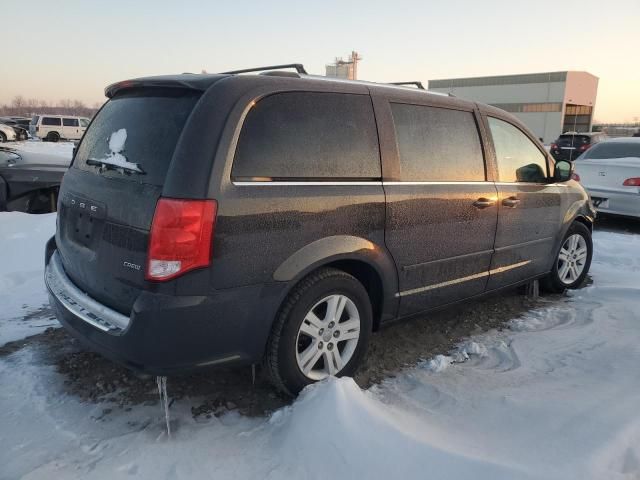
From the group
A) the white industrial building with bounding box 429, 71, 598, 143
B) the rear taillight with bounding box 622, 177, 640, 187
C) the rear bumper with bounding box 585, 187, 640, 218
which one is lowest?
the rear bumper with bounding box 585, 187, 640, 218

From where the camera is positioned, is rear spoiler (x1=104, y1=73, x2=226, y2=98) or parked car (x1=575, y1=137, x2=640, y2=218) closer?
rear spoiler (x1=104, y1=73, x2=226, y2=98)

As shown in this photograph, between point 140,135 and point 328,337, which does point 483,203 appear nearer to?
point 328,337

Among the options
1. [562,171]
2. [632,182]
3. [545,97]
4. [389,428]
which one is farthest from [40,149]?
[545,97]

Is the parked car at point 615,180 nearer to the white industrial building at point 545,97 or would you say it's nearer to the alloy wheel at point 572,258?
the alloy wheel at point 572,258

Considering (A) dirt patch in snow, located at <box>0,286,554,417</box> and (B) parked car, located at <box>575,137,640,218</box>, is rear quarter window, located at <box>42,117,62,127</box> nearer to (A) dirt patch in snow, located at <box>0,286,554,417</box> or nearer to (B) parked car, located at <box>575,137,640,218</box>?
(B) parked car, located at <box>575,137,640,218</box>

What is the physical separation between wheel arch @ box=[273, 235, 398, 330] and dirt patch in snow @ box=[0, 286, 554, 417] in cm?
36

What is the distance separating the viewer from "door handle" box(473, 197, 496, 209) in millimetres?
3604

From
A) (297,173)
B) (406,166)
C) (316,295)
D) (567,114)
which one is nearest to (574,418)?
(316,295)

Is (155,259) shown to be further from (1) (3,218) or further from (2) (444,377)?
(1) (3,218)

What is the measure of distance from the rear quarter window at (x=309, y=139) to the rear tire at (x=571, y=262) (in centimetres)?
270

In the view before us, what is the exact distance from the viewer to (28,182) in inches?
282

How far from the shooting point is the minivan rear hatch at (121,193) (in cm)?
241

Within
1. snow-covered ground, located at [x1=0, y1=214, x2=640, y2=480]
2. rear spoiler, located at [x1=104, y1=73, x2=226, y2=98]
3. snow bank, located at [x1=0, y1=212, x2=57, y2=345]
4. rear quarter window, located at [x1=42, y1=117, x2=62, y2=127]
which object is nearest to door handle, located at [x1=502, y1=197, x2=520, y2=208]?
snow-covered ground, located at [x1=0, y1=214, x2=640, y2=480]


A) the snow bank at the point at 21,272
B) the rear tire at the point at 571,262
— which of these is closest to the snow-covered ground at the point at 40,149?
the snow bank at the point at 21,272
